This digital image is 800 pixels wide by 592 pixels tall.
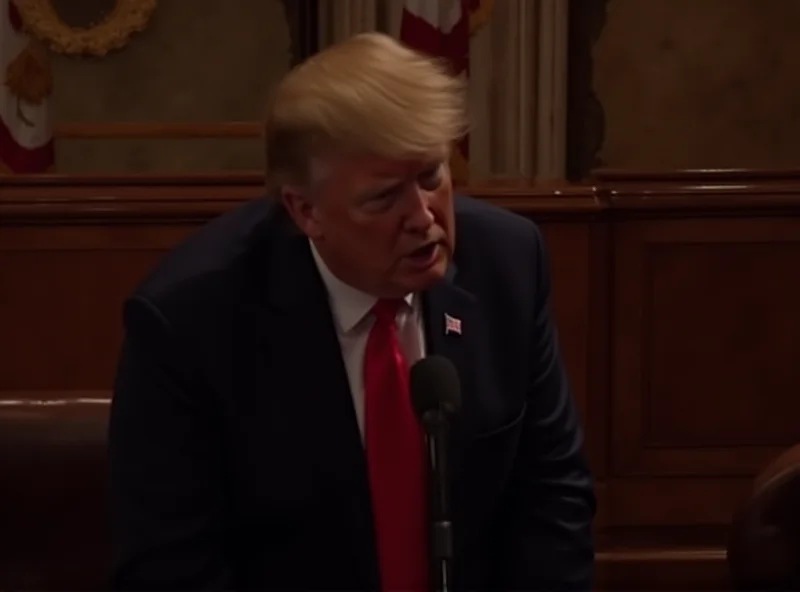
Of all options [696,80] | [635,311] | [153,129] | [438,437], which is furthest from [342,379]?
[696,80]

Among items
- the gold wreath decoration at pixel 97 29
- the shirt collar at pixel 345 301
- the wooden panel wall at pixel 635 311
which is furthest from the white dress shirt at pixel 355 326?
the gold wreath decoration at pixel 97 29

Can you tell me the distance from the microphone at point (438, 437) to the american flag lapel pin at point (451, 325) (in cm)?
42

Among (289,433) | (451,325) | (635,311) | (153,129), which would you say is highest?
(451,325)

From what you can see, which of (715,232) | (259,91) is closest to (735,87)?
(259,91)

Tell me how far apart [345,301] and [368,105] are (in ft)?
0.96

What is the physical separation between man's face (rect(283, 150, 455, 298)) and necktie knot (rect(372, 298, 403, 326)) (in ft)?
0.19

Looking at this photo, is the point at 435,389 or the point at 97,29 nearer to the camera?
the point at 435,389

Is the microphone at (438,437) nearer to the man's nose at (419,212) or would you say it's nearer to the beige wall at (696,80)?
the man's nose at (419,212)

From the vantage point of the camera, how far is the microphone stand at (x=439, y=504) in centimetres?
129

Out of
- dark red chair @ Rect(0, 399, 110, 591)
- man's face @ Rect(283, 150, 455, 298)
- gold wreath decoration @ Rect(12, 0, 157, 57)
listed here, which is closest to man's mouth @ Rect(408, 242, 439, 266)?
man's face @ Rect(283, 150, 455, 298)

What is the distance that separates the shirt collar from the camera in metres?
1.80

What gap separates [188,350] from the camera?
1.72 meters

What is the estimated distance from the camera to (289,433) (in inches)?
68.8

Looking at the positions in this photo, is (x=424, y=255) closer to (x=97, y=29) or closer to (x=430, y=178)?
(x=430, y=178)
